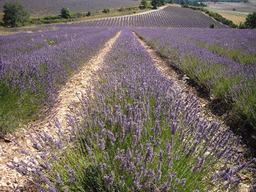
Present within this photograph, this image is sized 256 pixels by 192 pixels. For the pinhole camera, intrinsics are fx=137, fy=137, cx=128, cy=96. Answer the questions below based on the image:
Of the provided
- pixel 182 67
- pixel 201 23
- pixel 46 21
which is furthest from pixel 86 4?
pixel 182 67

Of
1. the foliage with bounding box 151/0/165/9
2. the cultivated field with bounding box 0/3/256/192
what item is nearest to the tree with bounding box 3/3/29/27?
the cultivated field with bounding box 0/3/256/192

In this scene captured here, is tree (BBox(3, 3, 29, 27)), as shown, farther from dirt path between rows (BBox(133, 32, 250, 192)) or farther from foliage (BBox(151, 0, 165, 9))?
foliage (BBox(151, 0, 165, 9))

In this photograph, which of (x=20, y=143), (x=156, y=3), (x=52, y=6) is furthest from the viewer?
(x=156, y=3)

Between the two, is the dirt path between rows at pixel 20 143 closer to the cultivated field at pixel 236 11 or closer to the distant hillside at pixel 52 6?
the cultivated field at pixel 236 11

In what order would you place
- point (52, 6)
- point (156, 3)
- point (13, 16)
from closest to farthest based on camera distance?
point (13, 16)
point (52, 6)
point (156, 3)

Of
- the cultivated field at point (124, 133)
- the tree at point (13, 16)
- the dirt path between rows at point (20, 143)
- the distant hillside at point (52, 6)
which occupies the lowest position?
the dirt path between rows at point (20, 143)

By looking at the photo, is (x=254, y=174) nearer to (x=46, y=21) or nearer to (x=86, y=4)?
(x=46, y=21)

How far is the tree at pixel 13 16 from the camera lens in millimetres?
29081

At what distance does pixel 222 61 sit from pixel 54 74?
4.65 metres

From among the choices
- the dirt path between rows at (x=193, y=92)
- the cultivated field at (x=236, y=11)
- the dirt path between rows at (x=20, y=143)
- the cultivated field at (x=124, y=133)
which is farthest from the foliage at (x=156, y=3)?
the dirt path between rows at (x=20, y=143)

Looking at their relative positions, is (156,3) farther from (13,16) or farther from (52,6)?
(13,16)

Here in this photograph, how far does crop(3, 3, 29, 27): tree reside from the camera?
2908cm

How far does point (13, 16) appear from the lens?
29141 mm

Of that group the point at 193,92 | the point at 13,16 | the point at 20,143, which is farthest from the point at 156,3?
the point at 20,143
